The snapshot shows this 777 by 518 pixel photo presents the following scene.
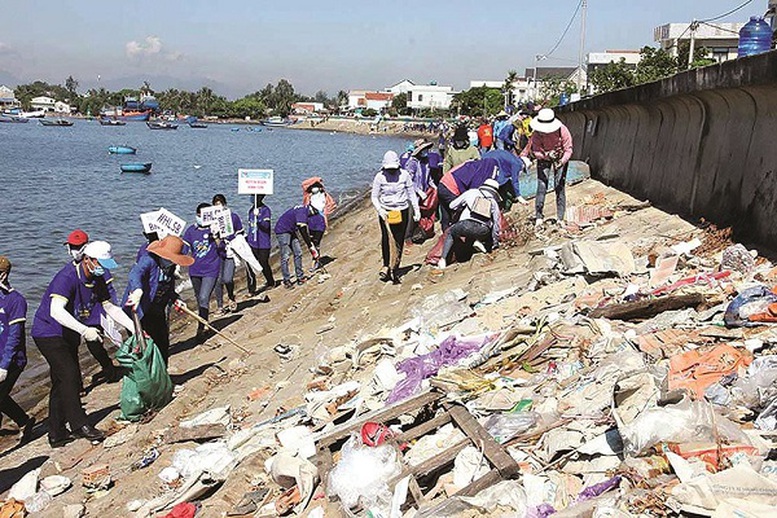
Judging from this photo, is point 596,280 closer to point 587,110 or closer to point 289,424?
point 289,424

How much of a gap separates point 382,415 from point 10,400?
4276mm

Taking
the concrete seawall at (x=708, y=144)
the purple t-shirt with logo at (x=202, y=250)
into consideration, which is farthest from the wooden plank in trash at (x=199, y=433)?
the concrete seawall at (x=708, y=144)

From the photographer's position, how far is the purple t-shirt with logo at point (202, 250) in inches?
378

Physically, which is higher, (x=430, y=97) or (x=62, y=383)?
(x=430, y=97)

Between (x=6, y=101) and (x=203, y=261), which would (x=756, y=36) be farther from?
(x=6, y=101)

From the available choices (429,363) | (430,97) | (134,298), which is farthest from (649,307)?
(430,97)

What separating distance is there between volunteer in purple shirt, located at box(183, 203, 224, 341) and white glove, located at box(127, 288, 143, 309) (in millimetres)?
2400

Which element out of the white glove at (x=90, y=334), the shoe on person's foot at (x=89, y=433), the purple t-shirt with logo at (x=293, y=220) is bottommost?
the shoe on person's foot at (x=89, y=433)

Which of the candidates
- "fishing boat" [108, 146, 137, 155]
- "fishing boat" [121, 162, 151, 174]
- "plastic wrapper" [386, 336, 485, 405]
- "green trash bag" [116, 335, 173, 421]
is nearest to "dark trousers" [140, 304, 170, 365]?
"green trash bag" [116, 335, 173, 421]

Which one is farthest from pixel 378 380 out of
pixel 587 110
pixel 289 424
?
pixel 587 110

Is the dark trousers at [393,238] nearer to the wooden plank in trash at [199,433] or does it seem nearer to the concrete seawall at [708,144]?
the concrete seawall at [708,144]

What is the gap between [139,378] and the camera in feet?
23.2

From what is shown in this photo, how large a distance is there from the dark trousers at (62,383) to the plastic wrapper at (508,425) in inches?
156

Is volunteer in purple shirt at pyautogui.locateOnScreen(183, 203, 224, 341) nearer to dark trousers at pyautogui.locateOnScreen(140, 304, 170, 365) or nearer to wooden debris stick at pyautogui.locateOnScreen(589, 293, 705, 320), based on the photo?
dark trousers at pyautogui.locateOnScreen(140, 304, 170, 365)
